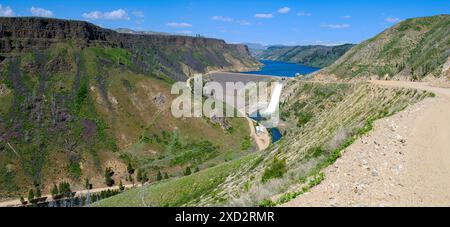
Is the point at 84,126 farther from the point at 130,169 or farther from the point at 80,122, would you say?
the point at 130,169

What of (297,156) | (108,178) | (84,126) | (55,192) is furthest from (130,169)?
(297,156)

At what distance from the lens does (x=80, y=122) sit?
128 metres

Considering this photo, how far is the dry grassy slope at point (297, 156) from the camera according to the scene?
22406mm

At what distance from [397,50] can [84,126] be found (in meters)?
109

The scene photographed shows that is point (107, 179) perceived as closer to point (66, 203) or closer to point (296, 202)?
point (66, 203)

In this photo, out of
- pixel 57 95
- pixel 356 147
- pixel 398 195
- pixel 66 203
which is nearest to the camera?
pixel 398 195

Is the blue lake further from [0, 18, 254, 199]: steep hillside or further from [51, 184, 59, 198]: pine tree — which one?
[51, 184, 59, 198]: pine tree

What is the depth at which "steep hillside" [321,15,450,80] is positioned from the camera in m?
114

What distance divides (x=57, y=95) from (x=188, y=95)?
48937 millimetres

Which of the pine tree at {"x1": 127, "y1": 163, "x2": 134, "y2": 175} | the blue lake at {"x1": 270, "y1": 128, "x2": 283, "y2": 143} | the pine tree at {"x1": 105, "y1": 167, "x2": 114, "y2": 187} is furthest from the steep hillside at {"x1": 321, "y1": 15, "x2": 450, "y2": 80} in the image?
the pine tree at {"x1": 105, "y1": 167, "x2": 114, "y2": 187}

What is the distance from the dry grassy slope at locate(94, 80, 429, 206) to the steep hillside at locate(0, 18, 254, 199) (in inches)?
2229
